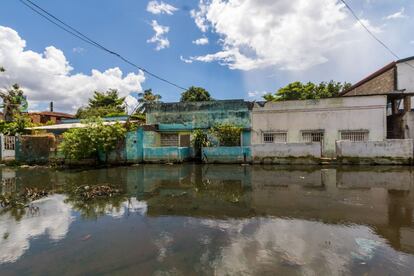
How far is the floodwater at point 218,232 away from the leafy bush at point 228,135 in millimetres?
9176

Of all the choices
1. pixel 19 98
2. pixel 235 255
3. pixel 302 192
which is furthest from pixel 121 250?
pixel 19 98

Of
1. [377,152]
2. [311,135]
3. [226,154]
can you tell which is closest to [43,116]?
[226,154]

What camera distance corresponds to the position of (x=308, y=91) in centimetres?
3228

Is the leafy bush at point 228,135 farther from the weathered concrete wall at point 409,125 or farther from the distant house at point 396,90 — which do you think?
the weathered concrete wall at point 409,125

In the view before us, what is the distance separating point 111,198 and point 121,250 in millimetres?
3833

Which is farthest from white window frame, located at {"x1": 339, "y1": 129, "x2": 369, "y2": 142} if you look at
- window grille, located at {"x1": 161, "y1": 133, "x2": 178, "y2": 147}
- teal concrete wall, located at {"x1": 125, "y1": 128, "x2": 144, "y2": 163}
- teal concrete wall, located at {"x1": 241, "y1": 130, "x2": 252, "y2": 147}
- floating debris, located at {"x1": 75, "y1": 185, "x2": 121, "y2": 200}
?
floating debris, located at {"x1": 75, "y1": 185, "x2": 121, "y2": 200}

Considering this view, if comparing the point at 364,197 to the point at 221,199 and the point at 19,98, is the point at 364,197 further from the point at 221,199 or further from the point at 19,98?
the point at 19,98

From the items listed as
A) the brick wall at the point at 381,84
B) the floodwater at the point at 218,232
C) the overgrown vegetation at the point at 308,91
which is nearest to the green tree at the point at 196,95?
the overgrown vegetation at the point at 308,91

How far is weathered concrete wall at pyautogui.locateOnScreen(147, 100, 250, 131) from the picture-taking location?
18.7 m

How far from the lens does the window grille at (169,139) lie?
64.1 feet

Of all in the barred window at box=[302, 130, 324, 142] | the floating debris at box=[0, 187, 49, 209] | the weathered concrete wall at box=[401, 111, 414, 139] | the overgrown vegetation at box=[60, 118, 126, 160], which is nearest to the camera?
the floating debris at box=[0, 187, 49, 209]

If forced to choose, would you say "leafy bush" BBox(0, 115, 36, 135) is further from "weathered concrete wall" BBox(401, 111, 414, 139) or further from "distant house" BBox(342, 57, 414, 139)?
"weathered concrete wall" BBox(401, 111, 414, 139)

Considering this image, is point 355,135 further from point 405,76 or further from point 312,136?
point 405,76

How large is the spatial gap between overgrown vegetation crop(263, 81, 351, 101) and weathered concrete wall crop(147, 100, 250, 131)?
52.3ft
